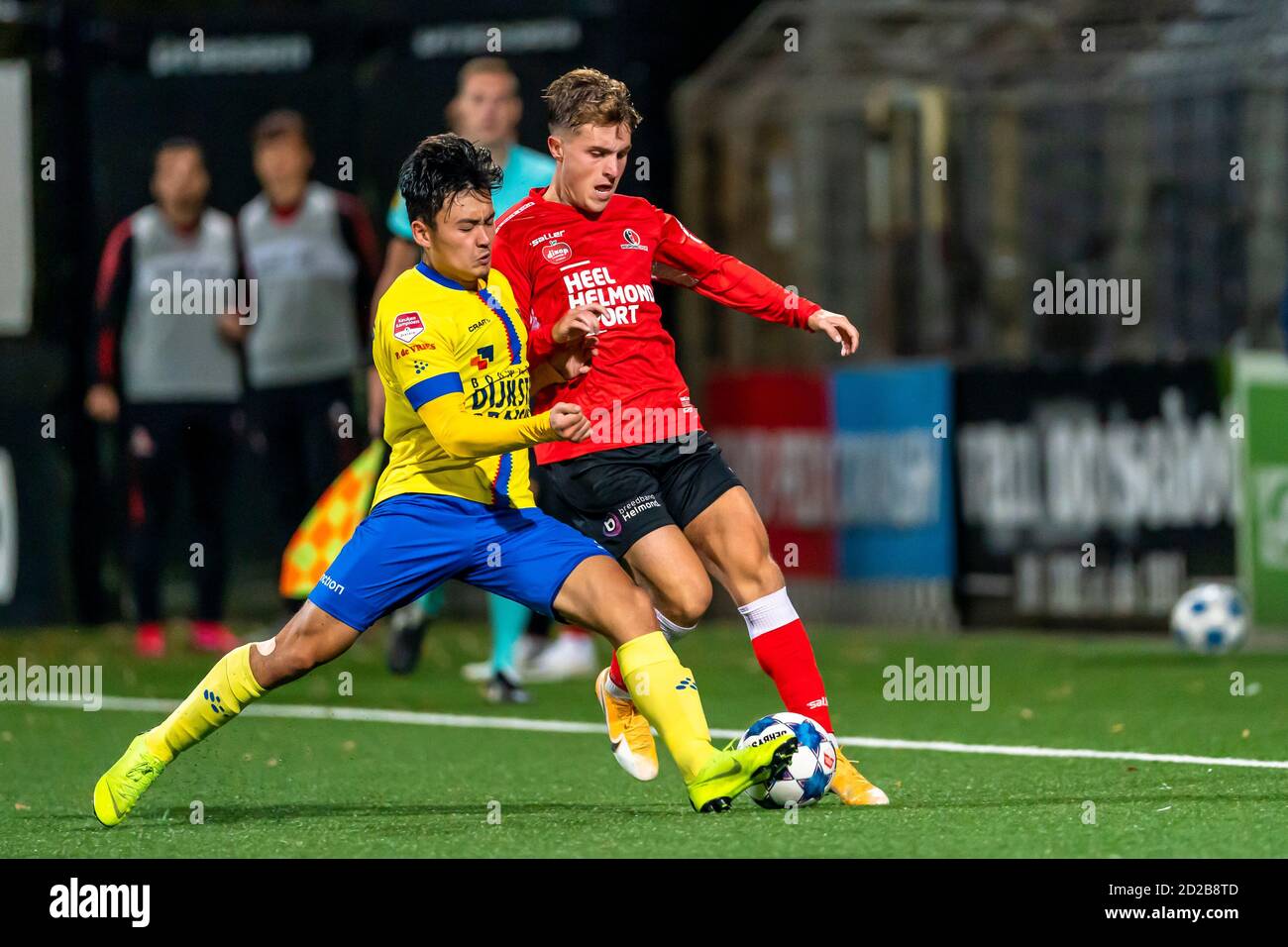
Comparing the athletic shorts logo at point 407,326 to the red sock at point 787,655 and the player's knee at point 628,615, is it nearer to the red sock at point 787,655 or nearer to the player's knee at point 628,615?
the player's knee at point 628,615

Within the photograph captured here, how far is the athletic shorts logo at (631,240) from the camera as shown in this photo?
23.5ft

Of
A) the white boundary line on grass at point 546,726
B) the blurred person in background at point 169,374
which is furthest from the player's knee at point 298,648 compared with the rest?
the blurred person in background at point 169,374

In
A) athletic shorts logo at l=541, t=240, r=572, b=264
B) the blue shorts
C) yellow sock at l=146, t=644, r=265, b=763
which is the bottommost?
yellow sock at l=146, t=644, r=265, b=763

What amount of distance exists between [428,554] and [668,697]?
0.74 m

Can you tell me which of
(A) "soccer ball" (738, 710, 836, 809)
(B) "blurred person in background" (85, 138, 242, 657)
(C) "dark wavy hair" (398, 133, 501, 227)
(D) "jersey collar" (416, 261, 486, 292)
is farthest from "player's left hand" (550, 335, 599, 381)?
(B) "blurred person in background" (85, 138, 242, 657)

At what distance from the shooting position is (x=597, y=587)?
257 inches

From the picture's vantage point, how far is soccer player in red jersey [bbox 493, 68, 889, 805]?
7012 mm

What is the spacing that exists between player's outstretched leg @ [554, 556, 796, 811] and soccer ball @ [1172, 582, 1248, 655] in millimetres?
5012

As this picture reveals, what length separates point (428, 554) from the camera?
667 centimetres

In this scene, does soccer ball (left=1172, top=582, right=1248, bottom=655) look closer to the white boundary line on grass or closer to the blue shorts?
the white boundary line on grass

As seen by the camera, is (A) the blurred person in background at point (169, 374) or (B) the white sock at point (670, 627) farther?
(A) the blurred person in background at point (169, 374)

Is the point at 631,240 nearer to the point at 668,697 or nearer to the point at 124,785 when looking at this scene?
the point at 668,697
